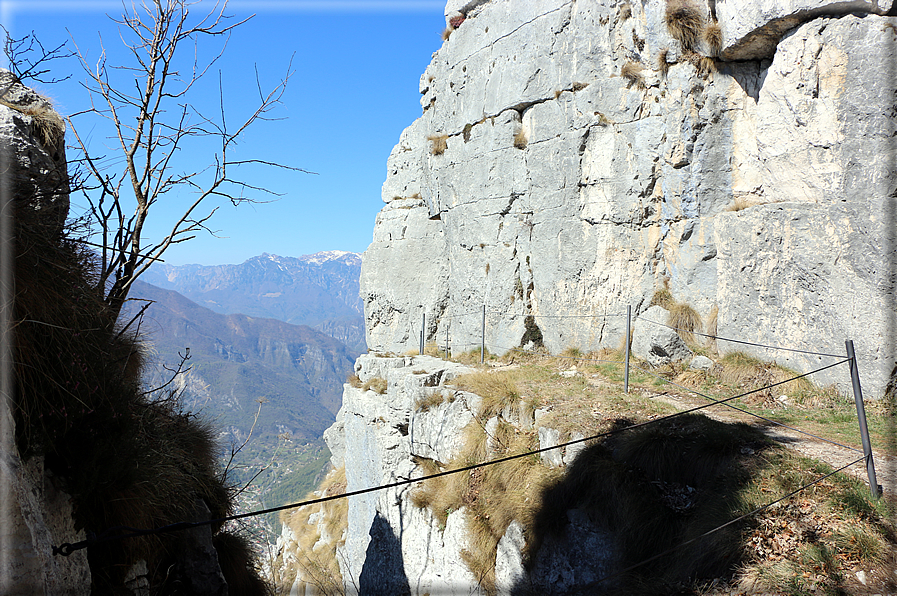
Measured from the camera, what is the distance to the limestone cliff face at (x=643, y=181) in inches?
308

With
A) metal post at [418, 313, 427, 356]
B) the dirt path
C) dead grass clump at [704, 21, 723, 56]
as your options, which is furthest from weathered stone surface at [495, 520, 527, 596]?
dead grass clump at [704, 21, 723, 56]

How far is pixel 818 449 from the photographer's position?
5.98m

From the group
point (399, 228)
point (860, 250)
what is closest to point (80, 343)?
point (860, 250)

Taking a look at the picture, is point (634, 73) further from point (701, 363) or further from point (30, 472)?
point (30, 472)

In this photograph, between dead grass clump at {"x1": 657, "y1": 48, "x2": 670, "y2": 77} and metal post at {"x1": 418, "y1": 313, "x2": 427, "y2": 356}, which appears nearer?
dead grass clump at {"x1": 657, "y1": 48, "x2": 670, "y2": 77}

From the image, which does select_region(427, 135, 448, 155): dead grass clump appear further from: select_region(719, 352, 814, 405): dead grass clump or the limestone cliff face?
select_region(719, 352, 814, 405): dead grass clump

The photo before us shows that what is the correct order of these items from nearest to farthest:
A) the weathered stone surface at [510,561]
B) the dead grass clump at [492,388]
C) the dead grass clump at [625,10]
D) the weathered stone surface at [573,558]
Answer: the weathered stone surface at [573,558] < the weathered stone surface at [510,561] < the dead grass clump at [492,388] < the dead grass clump at [625,10]

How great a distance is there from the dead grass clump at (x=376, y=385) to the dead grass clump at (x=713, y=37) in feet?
31.7

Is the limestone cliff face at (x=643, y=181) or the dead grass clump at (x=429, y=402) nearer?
the limestone cliff face at (x=643, y=181)

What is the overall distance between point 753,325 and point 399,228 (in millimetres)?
10009

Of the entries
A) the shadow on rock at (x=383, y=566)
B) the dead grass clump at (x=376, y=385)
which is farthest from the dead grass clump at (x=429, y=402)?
the dead grass clump at (x=376, y=385)

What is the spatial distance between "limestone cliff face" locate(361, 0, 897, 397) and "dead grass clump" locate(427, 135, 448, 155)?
0.14ft

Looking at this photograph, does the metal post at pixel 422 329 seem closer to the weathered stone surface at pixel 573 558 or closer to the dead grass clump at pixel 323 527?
the dead grass clump at pixel 323 527

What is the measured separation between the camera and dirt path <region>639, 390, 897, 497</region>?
17.1 ft
